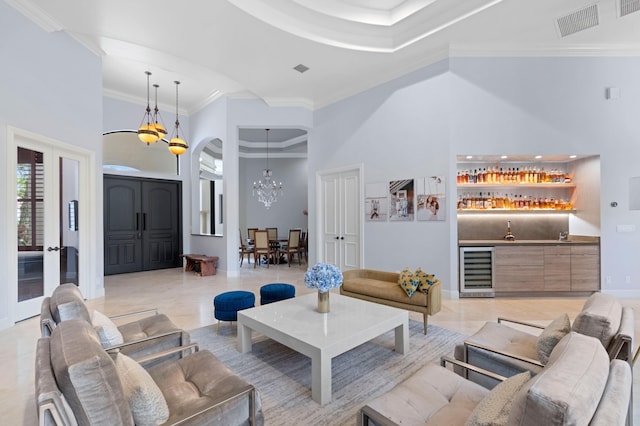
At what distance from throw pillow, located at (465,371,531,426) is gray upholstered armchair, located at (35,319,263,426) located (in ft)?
3.52

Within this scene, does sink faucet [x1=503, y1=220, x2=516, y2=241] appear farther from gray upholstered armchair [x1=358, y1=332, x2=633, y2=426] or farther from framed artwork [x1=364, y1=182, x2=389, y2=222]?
gray upholstered armchair [x1=358, y1=332, x2=633, y2=426]

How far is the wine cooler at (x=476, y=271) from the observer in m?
5.23

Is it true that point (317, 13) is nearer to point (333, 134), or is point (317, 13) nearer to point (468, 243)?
point (333, 134)

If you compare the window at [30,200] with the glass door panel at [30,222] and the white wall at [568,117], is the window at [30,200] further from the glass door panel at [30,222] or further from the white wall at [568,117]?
the white wall at [568,117]

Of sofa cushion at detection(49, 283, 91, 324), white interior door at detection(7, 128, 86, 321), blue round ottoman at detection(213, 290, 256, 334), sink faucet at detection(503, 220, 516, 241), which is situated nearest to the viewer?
sofa cushion at detection(49, 283, 91, 324)

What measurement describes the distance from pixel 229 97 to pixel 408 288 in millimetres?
6048

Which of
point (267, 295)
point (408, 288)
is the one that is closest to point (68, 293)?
point (267, 295)

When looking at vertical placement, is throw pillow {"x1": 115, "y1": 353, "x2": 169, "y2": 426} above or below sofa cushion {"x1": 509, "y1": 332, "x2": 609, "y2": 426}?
below

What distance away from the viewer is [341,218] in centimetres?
691

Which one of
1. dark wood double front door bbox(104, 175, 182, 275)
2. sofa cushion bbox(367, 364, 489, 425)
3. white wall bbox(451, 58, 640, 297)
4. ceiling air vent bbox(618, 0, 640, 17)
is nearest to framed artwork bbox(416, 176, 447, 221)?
white wall bbox(451, 58, 640, 297)

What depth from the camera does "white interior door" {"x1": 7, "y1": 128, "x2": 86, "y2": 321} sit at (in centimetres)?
421

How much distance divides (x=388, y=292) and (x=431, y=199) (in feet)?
7.23

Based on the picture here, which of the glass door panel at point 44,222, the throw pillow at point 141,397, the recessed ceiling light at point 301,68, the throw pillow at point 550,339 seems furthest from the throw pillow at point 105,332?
the recessed ceiling light at point 301,68

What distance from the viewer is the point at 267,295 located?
13.4 ft
